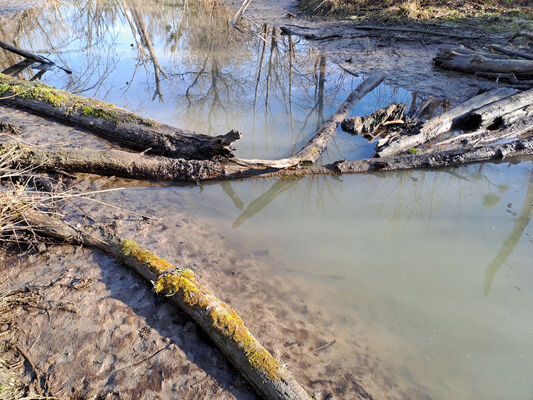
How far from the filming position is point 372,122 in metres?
6.88

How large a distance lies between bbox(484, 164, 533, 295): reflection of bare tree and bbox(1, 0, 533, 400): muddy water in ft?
0.05

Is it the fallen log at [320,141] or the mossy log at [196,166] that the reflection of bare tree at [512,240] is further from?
the fallen log at [320,141]

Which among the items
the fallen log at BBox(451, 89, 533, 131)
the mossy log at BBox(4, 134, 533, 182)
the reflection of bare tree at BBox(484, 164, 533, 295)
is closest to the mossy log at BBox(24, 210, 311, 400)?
the mossy log at BBox(4, 134, 533, 182)

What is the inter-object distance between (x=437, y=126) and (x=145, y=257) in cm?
552

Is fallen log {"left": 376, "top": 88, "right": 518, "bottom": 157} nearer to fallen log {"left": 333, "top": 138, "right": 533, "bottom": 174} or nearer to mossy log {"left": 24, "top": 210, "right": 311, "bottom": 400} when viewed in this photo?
fallen log {"left": 333, "top": 138, "right": 533, "bottom": 174}

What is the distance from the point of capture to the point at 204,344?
9.82 ft

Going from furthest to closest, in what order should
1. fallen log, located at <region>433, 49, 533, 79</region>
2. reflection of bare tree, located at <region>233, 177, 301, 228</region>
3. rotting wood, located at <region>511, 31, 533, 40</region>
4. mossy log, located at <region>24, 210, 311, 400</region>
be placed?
1. rotting wood, located at <region>511, 31, 533, 40</region>
2. fallen log, located at <region>433, 49, 533, 79</region>
3. reflection of bare tree, located at <region>233, 177, 301, 228</region>
4. mossy log, located at <region>24, 210, 311, 400</region>

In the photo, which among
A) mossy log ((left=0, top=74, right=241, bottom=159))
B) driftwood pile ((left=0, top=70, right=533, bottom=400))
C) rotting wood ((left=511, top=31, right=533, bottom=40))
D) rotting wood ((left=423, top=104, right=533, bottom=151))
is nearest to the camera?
driftwood pile ((left=0, top=70, right=533, bottom=400))

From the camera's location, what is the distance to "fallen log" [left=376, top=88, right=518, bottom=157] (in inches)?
236

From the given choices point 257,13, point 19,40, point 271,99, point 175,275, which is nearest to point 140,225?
point 175,275

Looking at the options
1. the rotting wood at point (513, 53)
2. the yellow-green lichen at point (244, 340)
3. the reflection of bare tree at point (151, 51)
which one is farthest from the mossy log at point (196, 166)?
the rotting wood at point (513, 53)

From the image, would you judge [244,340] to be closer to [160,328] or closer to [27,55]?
[160,328]

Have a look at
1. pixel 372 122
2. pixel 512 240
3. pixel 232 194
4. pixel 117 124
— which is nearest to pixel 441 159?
pixel 372 122

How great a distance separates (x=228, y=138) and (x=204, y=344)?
291 centimetres
